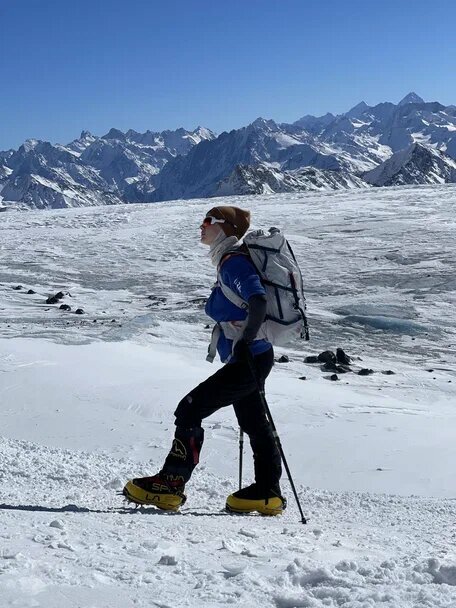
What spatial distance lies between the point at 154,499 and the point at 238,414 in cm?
82

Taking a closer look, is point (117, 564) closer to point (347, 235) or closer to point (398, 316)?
point (398, 316)

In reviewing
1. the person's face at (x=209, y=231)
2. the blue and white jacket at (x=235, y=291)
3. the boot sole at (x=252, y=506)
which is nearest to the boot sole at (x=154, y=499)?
the boot sole at (x=252, y=506)

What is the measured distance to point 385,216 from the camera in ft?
104

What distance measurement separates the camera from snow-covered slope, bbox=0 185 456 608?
2.86 m

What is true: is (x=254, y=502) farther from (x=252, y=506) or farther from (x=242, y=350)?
(x=242, y=350)

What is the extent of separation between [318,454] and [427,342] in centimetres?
719

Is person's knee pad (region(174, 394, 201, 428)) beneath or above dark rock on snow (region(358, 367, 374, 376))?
above

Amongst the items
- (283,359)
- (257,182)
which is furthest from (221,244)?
(257,182)

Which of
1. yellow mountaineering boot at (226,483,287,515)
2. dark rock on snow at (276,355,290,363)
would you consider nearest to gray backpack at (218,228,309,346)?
yellow mountaineering boot at (226,483,287,515)

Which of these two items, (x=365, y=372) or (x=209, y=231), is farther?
(x=365, y=372)

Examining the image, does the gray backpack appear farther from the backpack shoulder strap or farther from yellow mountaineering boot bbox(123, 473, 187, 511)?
yellow mountaineering boot bbox(123, 473, 187, 511)

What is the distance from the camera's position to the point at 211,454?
20.1ft

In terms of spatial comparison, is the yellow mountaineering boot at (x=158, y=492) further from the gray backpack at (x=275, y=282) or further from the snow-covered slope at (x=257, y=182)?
the snow-covered slope at (x=257, y=182)

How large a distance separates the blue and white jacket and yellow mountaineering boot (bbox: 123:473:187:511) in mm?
919
